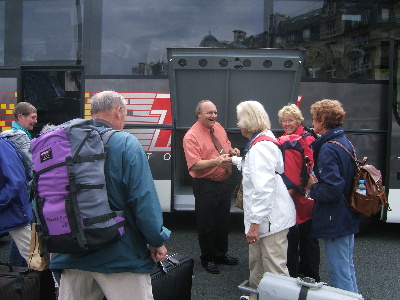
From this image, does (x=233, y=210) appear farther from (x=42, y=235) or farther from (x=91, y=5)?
(x=42, y=235)

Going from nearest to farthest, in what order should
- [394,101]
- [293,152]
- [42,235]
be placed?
1. [42,235]
2. [293,152]
3. [394,101]

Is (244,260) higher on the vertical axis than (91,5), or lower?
lower

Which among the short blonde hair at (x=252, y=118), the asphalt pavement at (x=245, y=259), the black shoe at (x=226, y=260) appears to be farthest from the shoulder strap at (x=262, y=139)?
the black shoe at (x=226, y=260)

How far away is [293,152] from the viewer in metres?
3.89

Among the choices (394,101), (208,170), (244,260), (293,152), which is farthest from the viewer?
(394,101)

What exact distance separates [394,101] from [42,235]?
198 inches

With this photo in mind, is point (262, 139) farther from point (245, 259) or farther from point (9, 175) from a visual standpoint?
point (245, 259)

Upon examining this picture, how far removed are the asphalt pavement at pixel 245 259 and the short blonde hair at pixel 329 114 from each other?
1.84m

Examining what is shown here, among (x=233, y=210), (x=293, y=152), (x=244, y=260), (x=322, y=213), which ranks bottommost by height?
(x=244, y=260)

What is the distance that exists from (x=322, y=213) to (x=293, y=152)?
0.74 meters

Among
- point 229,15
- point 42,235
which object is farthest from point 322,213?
point 229,15

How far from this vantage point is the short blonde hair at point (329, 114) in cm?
334

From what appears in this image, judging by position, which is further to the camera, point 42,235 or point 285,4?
point 285,4

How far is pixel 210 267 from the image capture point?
4.77 metres
